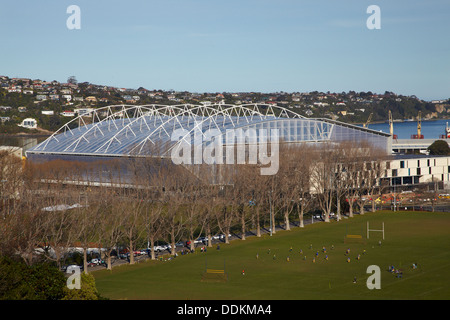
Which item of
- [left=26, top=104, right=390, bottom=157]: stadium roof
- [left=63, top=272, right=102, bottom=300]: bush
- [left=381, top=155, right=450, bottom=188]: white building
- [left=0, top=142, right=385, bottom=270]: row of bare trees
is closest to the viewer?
[left=63, top=272, right=102, bottom=300]: bush

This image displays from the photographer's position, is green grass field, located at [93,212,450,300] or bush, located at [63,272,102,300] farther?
green grass field, located at [93,212,450,300]

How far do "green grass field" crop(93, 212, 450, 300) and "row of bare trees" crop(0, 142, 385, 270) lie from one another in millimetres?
3848

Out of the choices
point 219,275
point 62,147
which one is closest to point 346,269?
point 219,275

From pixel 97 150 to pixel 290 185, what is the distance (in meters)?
34.4

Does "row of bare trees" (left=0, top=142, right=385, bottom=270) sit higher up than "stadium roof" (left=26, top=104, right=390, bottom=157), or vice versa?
"stadium roof" (left=26, top=104, right=390, bottom=157)

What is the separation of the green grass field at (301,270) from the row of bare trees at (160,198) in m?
3.85

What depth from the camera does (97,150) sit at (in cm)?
9719

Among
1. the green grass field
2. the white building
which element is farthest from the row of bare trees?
the white building

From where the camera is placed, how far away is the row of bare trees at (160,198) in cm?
5547

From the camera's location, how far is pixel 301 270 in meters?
53.4

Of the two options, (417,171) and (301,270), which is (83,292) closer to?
(301,270)

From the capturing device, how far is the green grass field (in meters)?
45.5

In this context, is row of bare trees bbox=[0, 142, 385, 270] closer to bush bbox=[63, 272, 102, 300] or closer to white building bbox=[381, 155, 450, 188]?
white building bbox=[381, 155, 450, 188]

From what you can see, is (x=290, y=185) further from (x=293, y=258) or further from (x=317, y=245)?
(x=293, y=258)
